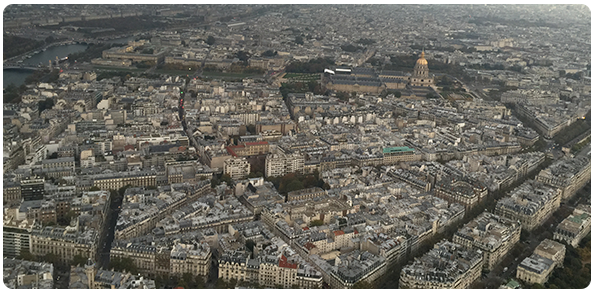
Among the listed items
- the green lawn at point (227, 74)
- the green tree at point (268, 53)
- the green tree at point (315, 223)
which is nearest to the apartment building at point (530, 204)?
the green tree at point (315, 223)

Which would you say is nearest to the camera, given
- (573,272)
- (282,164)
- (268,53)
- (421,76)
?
(573,272)

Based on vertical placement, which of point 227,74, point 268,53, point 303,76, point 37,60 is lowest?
point 227,74

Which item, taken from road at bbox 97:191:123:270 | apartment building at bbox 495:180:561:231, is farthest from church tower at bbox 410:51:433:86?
road at bbox 97:191:123:270

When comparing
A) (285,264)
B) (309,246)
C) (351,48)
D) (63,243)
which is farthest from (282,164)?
(351,48)

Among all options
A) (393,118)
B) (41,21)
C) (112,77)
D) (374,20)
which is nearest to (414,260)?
(393,118)

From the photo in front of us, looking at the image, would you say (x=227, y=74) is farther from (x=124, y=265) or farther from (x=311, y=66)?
(x=124, y=265)

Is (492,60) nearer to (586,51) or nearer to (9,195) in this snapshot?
(586,51)

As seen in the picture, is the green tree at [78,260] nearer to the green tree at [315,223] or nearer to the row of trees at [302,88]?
the green tree at [315,223]

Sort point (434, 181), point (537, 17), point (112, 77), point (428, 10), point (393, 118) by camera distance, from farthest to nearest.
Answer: point (428, 10), point (537, 17), point (112, 77), point (393, 118), point (434, 181)
